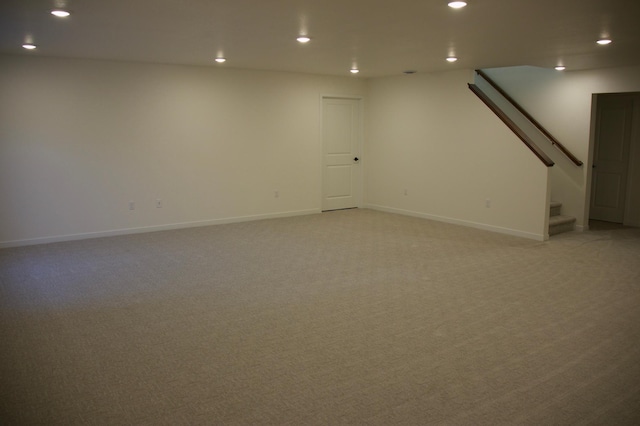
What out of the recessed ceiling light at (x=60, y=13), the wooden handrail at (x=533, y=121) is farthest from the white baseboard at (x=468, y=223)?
the recessed ceiling light at (x=60, y=13)

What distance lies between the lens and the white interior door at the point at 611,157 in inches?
307

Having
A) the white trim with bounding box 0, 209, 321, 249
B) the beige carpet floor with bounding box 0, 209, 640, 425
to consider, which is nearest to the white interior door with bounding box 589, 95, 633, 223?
the beige carpet floor with bounding box 0, 209, 640, 425

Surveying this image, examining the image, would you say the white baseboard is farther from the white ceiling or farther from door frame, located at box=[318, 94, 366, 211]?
the white ceiling

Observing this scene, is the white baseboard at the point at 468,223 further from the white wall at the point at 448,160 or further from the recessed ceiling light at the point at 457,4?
the recessed ceiling light at the point at 457,4

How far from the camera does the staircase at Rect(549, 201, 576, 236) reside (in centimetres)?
696

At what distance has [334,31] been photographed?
448 centimetres

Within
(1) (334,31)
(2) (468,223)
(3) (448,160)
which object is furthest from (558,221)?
(1) (334,31)

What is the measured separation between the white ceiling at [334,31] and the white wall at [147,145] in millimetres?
523

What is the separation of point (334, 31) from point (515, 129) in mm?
3579

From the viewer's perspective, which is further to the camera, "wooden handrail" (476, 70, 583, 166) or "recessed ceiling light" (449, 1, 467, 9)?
"wooden handrail" (476, 70, 583, 166)

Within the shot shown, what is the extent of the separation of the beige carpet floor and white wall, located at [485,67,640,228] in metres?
1.33

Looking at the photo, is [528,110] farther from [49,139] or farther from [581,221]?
[49,139]

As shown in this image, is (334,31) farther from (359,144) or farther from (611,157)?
(611,157)

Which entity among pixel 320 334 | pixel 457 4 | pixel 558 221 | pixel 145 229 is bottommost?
pixel 320 334
